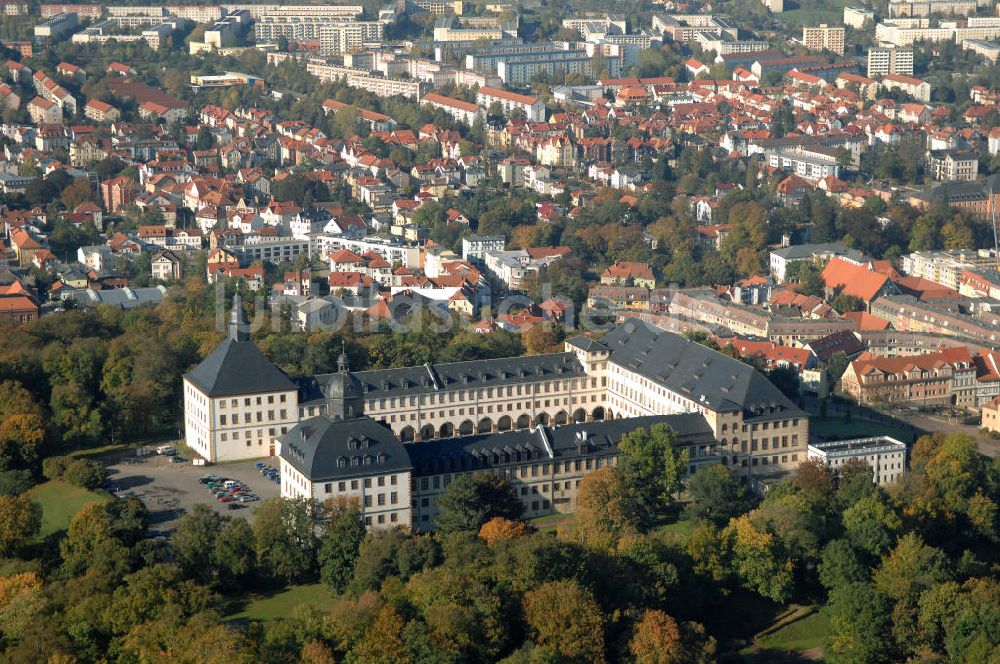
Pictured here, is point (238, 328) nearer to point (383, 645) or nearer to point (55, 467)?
point (55, 467)

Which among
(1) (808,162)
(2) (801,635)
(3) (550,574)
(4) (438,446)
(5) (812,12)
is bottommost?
(2) (801,635)

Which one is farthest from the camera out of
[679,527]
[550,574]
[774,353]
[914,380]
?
[774,353]

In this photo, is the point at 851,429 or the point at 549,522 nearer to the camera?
the point at 549,522

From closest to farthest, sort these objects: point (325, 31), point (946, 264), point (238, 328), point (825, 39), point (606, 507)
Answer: point (606, 507) → point (238, 328) → point (946, 264) → point (825, 39) → point (325, 31)

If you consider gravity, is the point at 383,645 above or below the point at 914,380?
above

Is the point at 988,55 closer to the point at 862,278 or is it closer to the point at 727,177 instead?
the point at 727,177

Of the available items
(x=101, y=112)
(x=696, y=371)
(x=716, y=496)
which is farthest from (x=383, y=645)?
(x=101, y=112)

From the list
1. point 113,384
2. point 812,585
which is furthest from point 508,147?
point 812,585
